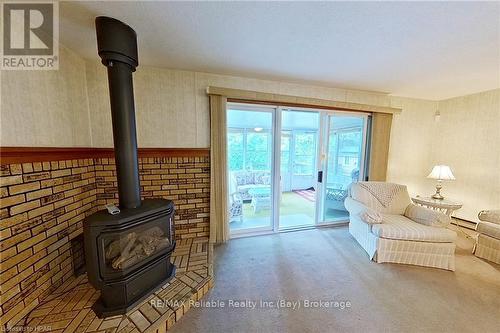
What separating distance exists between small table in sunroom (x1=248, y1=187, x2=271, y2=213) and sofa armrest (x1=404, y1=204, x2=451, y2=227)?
193 cm

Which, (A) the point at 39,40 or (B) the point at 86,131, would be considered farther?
(B) the point at 86,131

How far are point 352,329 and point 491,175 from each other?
3.56 metres

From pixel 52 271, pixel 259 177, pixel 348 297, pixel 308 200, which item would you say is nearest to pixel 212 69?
pixel 259 177

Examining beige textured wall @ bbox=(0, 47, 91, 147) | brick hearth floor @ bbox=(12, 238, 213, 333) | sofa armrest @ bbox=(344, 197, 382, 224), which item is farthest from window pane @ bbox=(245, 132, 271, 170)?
beige textured wall @ bbox=(0, 47, 91, 147)

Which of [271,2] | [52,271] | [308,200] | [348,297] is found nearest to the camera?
[271,2]

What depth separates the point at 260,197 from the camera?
309cm

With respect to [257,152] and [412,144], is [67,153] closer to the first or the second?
[257,152]

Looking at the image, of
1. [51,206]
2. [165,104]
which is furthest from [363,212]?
[51,206]

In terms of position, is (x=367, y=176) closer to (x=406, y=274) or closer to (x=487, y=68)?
(x=406, y=274)

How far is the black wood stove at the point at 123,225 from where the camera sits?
131 centimetres

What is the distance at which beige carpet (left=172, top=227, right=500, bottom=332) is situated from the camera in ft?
4.67

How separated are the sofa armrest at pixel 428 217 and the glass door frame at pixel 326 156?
2.96ft

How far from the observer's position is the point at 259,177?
2.95 meters

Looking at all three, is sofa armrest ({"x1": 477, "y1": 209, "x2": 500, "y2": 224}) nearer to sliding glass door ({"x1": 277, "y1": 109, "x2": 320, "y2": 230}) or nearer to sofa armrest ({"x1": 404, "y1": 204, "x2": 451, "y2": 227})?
sofa armrest ({"x1": 404, "y1": 204, "x2": 451, "y2": 227})
